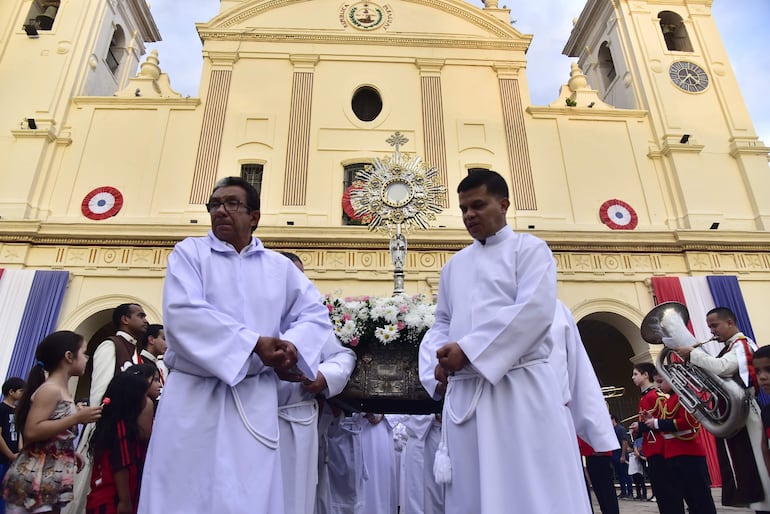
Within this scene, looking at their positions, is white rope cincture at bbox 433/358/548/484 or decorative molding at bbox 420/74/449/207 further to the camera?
decorative molding at bbox 420/74/449/207

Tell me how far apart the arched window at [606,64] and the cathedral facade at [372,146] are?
4.07 feet

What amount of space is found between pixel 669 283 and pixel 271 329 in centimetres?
1144

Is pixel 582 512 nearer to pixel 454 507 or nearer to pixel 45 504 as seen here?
pixel 454 507

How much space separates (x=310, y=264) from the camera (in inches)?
459

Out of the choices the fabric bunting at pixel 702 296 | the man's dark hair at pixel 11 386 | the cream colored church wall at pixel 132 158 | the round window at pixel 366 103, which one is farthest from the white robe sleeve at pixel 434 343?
the round window at pixel 366 103

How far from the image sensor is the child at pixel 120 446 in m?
2.85

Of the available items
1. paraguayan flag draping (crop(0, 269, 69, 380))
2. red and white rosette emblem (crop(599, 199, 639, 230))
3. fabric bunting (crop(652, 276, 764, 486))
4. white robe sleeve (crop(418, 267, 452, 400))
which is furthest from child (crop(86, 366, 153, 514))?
red and white rosette emblem (crop(599, 199, 639, 230))

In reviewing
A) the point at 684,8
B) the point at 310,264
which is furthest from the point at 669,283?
the point at 684,8

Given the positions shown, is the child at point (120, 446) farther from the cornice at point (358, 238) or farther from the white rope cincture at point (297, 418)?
the cornice at point (358, 238)

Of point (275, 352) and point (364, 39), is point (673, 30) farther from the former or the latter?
point (275, 352)

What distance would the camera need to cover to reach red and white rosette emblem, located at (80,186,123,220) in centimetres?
1219

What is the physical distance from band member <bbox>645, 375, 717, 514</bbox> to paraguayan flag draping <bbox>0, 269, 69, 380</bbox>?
11.1 metres

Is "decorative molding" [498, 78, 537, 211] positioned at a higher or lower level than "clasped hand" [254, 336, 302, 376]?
higher

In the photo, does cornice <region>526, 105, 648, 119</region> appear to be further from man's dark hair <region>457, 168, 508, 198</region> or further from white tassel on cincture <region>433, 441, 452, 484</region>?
white tassel on cincture <region>433, 441, 452, 484</region>
